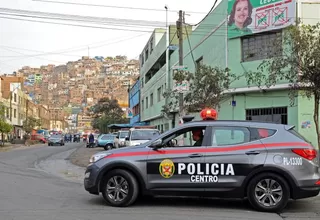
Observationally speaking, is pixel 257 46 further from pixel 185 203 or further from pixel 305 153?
pixel 185 203

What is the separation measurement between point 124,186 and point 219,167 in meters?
1.89

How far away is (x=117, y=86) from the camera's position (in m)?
182

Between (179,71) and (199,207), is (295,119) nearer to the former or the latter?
(179,71)

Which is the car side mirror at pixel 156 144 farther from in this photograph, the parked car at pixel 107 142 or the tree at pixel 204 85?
the parked car at pixel 107 142

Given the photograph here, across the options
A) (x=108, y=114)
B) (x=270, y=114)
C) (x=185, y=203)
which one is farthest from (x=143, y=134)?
(x=108, y=114)

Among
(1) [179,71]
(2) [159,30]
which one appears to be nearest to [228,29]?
(1) [179,71]

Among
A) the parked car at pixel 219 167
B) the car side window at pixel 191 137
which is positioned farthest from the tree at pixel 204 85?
the parked car at pixel 219 167

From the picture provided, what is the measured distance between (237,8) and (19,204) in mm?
14990

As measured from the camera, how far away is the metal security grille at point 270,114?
18594 mm

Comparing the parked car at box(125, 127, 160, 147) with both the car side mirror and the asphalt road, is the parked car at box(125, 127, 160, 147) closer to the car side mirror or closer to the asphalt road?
the asphalt road

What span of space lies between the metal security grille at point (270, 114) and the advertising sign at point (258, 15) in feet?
11.8

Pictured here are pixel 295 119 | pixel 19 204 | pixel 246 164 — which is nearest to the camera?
pixel 246 164

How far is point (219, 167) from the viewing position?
26.1 ft

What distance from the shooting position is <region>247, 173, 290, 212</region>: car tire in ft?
25.8
